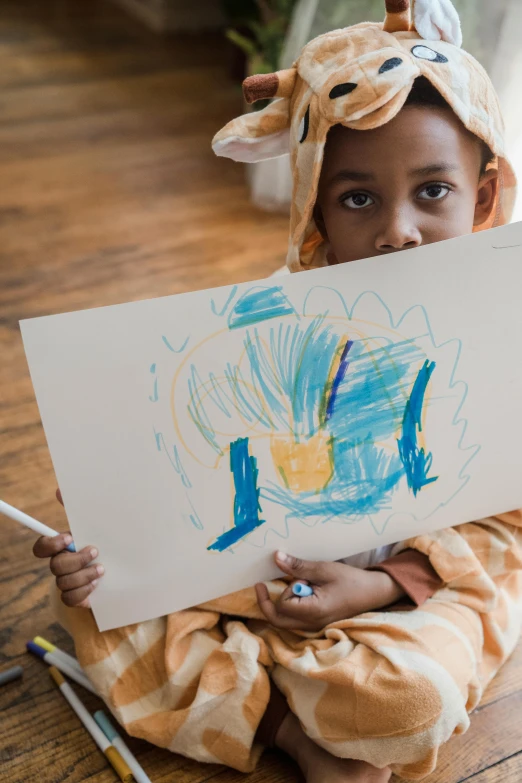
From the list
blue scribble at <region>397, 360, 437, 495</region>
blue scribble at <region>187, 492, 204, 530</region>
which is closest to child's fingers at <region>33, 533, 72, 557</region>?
blue scribble at <region>187, 492, 204, 530</region>

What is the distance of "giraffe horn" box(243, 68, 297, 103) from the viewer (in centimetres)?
82

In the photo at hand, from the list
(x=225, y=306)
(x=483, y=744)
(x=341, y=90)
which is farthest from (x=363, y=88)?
(x=483, y=744)

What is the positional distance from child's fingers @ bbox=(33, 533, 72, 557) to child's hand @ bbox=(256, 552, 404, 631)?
0.20 m

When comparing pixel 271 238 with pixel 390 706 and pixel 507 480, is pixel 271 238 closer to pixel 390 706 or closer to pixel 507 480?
pixel 507 480

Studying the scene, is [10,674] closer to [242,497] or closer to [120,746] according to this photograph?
[120,746]

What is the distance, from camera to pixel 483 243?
30.8 inches

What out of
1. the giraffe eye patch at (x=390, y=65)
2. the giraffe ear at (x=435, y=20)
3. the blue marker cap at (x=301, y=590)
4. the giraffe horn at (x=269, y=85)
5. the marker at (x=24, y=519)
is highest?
the giraffe ear at (x=435, y=20)

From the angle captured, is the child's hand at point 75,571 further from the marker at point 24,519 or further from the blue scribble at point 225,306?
the blue scribble at point 225,306

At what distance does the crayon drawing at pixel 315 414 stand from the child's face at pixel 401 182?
86 millimetres

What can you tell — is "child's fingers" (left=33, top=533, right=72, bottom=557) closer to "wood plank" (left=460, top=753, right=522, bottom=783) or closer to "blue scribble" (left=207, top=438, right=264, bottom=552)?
"blue scribble" (left=207, top=438, right=264, bottom=552)

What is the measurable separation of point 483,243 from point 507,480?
255 mm

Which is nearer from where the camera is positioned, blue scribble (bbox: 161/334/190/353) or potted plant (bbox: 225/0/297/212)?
blue scribble (bbox: 161/334/190/353)

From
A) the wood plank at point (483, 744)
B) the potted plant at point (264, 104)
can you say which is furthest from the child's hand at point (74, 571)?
the potted plant at point (264, 104)

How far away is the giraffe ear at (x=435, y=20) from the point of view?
81cm
